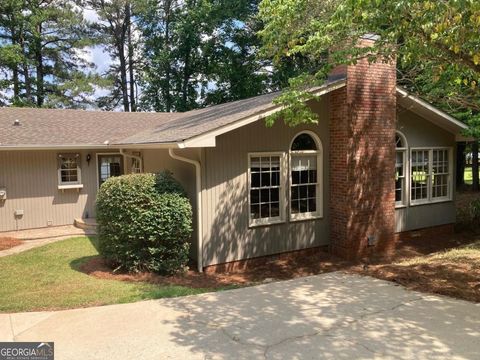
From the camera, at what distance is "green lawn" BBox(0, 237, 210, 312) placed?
6180 mm

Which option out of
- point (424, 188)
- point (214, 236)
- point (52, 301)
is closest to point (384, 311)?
point (214, 236)

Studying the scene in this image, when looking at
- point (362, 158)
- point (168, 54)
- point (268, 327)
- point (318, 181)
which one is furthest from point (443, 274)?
point (168, 54)

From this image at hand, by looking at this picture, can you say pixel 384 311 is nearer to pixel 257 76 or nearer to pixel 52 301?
pixel 52 301

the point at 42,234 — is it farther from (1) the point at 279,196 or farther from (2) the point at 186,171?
(1) the point at 279,196

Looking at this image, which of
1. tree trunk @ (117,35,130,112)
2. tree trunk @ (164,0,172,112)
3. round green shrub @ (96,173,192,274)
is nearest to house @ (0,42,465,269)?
round green shrub @ (96,173,192,274)

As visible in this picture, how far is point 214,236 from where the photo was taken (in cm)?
860

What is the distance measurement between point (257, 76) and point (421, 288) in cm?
2140

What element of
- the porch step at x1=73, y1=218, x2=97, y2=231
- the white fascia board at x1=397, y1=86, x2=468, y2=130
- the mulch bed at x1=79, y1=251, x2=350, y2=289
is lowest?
the mulch bed at x1=79, y1=251, x2=350, y2=289

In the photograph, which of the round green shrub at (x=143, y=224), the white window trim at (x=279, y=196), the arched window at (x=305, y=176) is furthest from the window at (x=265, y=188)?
the round green shrub at (x=143, y=224)

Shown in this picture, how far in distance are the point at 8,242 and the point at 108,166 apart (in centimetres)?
452

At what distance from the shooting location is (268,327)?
5.05 m

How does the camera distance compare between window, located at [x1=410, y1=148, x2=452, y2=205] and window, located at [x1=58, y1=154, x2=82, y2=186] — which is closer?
window, located at [x1=410, y1=148, x2=452, y2=205]

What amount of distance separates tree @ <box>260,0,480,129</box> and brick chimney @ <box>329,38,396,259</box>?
106cm

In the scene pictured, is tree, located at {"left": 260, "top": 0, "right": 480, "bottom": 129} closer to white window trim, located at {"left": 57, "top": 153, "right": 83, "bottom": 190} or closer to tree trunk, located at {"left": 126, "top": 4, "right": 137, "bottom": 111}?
white window trim, located at {"left": 57, "top": 153, "right": 83, "bottom": 190}
